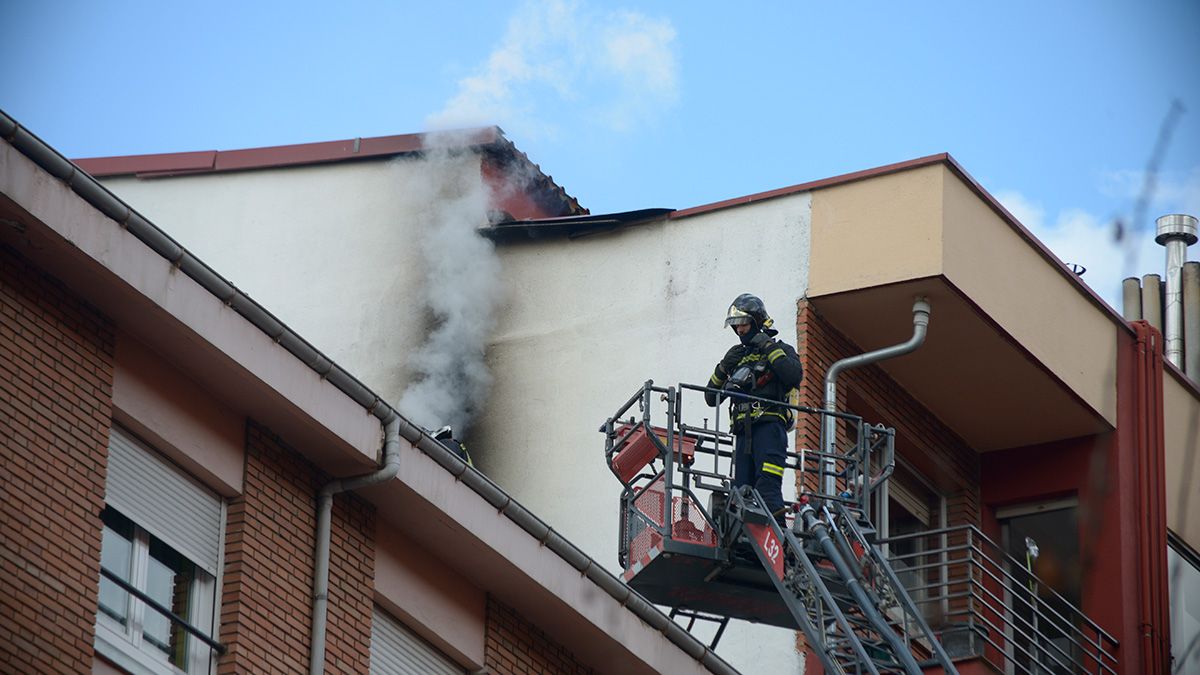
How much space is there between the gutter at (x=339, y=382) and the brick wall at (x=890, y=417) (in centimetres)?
366

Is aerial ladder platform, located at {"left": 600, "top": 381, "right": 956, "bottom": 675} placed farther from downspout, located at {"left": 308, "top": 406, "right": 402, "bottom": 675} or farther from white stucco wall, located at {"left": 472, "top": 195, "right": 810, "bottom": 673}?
white stucco wall, located at {"left": 472, "top": 195, "right": 810, "bottom": 673}

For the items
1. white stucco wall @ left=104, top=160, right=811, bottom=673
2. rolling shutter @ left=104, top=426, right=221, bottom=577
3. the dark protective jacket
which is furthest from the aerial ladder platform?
rolling shutter @ left=104, top=426, right=221, bottom=577

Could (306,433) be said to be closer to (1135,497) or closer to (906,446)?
(906,446)

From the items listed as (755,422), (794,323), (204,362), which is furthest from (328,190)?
(204,362)

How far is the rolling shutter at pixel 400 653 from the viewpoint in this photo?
46.3 ft

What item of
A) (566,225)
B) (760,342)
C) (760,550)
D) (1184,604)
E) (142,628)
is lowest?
(142,628)

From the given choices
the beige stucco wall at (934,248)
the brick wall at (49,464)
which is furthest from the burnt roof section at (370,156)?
the brick wall at (49,464)

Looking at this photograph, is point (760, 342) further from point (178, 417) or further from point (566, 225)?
point (566, 225)

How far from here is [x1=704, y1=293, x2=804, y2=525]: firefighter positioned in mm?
15711

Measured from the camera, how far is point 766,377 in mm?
15883

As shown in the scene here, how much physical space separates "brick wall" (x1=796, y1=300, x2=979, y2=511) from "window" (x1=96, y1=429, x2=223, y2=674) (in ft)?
23.2

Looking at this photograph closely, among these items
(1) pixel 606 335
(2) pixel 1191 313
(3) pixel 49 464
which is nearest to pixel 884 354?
(1) pixel 606 335

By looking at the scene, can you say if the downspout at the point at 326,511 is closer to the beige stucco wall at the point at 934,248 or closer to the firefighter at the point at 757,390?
the firefighter at the point at 757,390

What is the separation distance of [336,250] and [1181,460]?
28.5ft
